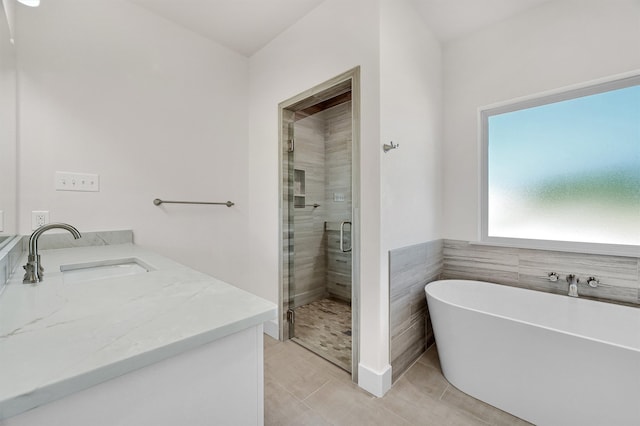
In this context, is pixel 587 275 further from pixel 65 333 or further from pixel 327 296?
pixel 65 333

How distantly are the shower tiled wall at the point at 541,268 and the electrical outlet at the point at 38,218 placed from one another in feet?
9.58

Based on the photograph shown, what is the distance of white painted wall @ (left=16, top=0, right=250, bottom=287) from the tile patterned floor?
0.71m

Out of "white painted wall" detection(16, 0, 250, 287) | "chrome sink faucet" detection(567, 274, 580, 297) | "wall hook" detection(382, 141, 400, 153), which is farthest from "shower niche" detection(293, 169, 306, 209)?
"chrome sink faucet" detection(567, 274, 580, 297)

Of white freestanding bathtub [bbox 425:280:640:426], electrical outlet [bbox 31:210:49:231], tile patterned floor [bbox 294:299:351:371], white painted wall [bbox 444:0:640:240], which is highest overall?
white painted wall [bbox 444:0:640:240]

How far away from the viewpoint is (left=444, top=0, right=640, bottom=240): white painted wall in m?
1.69

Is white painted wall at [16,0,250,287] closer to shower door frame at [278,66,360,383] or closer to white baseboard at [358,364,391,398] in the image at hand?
shower door frame at [278,66,360,383]

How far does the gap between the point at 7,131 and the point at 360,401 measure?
2.39 meters

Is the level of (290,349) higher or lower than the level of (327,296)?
lower

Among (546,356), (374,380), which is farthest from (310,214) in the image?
(546,356)

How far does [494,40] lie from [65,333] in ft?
9.77

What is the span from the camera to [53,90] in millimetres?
1653

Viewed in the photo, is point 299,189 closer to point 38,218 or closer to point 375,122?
point 375,122

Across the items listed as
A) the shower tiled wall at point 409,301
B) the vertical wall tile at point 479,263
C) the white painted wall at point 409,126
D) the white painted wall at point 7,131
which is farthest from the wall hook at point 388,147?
the white painted wall at point 7,131

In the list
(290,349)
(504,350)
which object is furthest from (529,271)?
(290,349)
